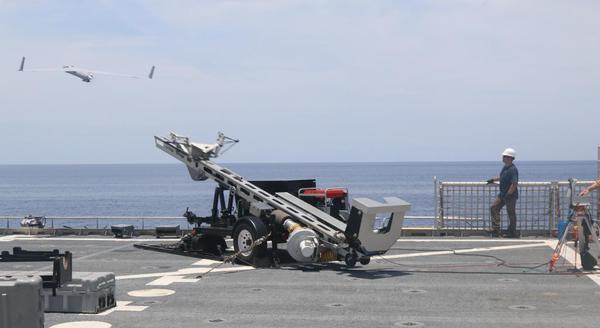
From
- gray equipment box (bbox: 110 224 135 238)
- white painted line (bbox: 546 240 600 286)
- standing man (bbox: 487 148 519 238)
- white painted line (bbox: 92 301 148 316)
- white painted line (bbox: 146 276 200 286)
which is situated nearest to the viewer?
white painted line (bbox: 92 301 148 316)

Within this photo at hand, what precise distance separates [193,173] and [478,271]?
7769 millimetres

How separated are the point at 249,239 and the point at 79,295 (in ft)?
21.4

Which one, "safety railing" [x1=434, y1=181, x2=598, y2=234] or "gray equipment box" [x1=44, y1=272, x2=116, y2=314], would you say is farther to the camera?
"safety railing" [x1=434, y1=181, x2=598, y2=234]

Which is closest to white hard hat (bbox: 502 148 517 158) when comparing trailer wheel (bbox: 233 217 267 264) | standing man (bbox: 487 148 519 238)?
standing man (bbox: 487 148 519 238)

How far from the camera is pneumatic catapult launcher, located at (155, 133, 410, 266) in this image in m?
16.1

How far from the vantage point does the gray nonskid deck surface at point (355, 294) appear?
37.4 feet

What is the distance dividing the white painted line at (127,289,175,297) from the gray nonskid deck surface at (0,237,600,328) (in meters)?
0.18

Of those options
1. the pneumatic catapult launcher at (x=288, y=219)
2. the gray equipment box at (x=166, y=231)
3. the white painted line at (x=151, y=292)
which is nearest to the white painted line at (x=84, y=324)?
the white painted line at (x=151, y=292)

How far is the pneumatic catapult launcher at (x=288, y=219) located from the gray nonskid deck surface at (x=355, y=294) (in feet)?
1.81

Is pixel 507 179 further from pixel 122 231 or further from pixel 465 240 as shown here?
pixel 122 231

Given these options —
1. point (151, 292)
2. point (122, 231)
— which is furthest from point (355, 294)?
point (122, 231)

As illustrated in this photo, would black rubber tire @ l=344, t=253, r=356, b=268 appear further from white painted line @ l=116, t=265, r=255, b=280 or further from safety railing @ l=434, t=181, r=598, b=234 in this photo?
safety railing @ l=434, t=181, r=598, b=234

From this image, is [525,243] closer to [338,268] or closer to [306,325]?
[338,268]

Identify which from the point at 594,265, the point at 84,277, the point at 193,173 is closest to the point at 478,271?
the point at 594,265
